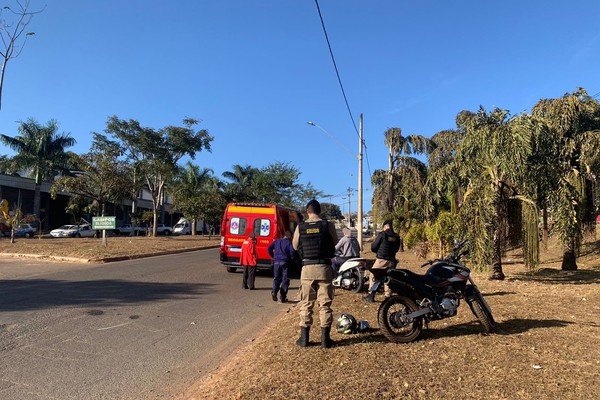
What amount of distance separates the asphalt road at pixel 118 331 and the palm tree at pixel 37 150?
109 feet

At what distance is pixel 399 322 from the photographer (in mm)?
5879

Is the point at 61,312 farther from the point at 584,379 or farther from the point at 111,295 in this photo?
the point at 584,379

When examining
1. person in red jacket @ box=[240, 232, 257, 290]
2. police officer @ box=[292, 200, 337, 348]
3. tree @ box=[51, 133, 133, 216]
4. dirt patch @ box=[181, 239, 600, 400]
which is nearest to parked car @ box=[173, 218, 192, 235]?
tree @ box=[51, 133, 133, 216]

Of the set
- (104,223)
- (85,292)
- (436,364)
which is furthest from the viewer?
(104,223)

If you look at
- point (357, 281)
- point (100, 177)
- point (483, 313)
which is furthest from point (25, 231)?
point (483, 313)

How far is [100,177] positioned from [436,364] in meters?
34.0

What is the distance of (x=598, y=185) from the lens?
13680 millimetres

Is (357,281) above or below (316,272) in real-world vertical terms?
below

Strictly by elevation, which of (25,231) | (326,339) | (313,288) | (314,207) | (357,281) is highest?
(314,207)

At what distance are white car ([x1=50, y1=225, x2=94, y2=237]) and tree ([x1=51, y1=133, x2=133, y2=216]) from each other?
22.8ft

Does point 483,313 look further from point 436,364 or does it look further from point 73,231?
point 73,231

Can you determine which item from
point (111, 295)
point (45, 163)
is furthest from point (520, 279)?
point (45, 163)

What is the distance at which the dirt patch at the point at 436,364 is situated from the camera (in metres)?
4.14

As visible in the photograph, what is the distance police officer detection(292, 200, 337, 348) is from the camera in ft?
18.4
